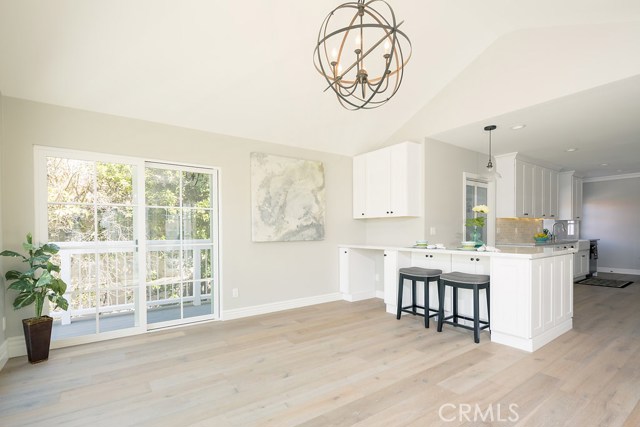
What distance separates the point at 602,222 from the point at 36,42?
1141 centimetres

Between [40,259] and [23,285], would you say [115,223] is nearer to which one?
[40,259]

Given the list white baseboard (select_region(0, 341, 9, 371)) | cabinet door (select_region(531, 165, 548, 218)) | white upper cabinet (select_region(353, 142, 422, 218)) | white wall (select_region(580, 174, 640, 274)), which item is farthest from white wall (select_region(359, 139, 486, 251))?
white wall (select_region(580, 174, 640, 274))

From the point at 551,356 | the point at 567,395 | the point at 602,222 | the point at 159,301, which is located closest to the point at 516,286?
the point at 551,356

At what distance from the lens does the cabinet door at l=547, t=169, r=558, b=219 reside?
22.1 feet

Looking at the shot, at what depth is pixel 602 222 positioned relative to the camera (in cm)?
851

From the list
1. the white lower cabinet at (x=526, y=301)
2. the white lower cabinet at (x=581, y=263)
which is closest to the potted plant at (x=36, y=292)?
the white lower cabinet at (x=526, y=301)

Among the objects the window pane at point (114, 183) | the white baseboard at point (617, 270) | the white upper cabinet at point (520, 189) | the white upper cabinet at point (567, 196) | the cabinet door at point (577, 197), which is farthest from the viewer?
the white baseboard at point (617, 270)

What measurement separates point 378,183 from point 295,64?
2219 mm

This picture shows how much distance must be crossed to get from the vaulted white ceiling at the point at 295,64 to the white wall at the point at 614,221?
4820 millimetres

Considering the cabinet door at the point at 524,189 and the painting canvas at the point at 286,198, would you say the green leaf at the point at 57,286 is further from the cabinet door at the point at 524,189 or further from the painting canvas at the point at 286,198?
the cabinet door at the point at 524,189

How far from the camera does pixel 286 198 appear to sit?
4723 mm

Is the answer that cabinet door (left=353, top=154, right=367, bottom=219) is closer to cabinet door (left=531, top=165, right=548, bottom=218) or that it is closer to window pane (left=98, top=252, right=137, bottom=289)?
window pane (left=98, top=252, right=137, bottom=289)

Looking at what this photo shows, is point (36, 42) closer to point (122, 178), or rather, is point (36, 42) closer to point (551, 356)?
point (122, 178)

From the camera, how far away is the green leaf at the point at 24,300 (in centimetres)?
291
